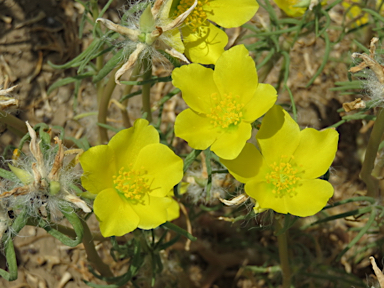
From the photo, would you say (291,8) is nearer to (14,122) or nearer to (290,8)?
(290,8)

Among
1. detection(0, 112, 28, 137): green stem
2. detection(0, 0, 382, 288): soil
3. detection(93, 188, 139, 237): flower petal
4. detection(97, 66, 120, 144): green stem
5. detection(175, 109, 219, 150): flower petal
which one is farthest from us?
detection(0, 0, 382, 288): soil

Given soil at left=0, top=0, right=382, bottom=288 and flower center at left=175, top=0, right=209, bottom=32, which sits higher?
flower center at left=175, top=0, right=209, bottom=32

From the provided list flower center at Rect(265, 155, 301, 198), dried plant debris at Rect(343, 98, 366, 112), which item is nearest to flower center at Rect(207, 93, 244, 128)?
flower center at Rect(265, 155, 301, 198)

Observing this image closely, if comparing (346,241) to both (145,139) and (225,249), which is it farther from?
(145,139)

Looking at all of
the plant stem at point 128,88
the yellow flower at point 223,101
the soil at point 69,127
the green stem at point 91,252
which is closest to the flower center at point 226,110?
the yellow flower at point 223,101

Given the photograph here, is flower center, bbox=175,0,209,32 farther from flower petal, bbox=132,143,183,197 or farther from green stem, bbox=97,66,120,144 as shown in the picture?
flower petal, bbox=132,143,183,197
